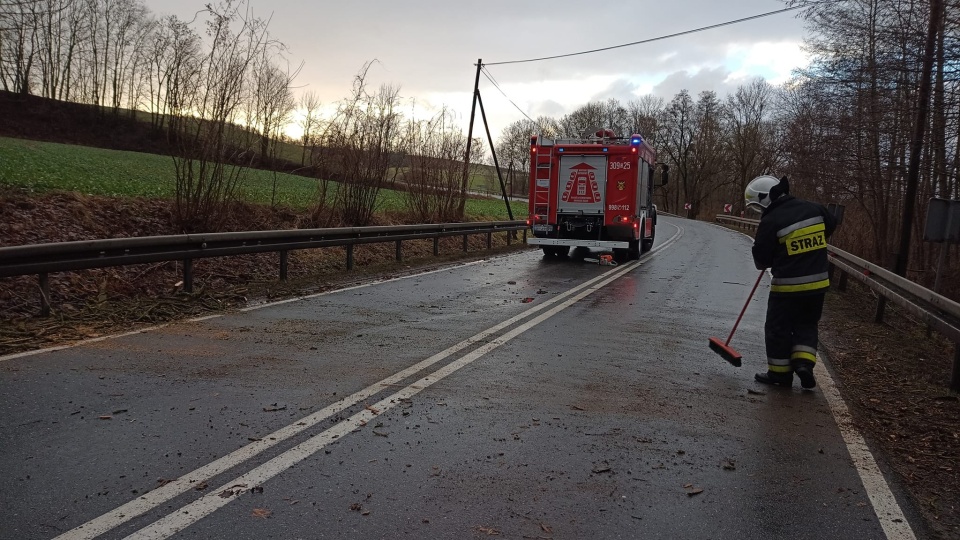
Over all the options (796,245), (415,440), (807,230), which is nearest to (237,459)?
(415,440)

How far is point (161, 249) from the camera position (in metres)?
8.65

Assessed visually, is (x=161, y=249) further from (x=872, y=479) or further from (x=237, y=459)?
(x=872, y=479)

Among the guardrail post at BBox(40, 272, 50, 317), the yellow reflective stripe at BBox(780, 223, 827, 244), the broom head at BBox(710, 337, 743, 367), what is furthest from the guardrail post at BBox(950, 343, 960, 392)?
the guardrail post at BBox(40, 272, 50, 317)

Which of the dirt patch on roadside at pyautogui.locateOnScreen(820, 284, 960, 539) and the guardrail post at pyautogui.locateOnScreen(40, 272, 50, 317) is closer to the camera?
the dirt patch on roadside at pyautogui.locateOnScreen(820, 284, 960, 539)

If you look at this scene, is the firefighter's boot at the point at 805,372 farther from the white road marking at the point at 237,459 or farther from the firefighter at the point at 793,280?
the white road marking at the point at 237,459

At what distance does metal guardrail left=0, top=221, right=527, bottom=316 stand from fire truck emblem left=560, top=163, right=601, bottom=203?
190 inches

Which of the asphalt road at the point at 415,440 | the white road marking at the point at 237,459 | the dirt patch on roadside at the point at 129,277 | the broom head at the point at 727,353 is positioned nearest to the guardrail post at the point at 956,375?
the asphalt road at the point at 415,440

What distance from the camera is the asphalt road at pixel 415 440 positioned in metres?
3.08

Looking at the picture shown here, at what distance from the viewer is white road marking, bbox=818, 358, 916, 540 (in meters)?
3.20

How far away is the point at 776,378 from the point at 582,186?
10.8 meters

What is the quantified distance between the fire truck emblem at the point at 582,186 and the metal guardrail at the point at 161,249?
190 inches

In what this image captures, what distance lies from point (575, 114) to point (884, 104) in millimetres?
67929

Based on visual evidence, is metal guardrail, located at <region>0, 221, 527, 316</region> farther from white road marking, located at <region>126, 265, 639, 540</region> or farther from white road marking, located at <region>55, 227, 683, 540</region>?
white road marking, located at <region>126, 265, 639, 540</region>

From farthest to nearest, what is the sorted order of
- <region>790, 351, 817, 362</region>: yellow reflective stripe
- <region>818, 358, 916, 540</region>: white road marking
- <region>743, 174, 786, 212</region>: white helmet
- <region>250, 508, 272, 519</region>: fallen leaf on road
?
<region>743, 174, 786, 212</region>: white helmet → <region>790, 351, 817, 362</region>: yellow reflective stripe → <region>818, 358, 916, 540</region>: white road marking → <region>250, 508, 272, 519</region>: fallen leaf on road
